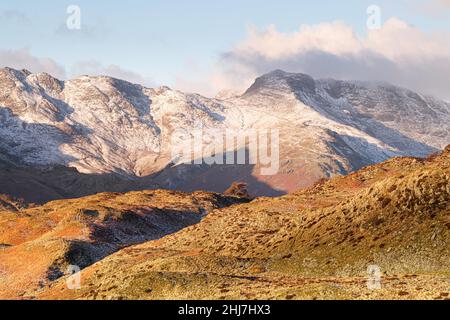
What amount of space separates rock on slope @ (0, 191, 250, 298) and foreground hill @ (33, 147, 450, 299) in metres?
8.54

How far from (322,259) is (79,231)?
6335cm

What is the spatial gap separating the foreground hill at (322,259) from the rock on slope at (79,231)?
8540mm

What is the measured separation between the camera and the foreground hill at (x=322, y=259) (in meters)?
53.9

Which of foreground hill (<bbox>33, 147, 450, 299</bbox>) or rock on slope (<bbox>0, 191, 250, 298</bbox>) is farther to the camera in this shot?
rock on slope (<bbox>0, 191, 250, 298</bbox>)

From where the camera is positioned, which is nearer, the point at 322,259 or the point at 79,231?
the point at 322,259

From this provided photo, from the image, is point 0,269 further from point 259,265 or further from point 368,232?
point 368,232

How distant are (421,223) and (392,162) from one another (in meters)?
72.9

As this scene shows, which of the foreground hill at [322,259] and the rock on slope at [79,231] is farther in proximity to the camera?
the rock on slope at [79,231]

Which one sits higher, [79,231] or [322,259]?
[79,231]

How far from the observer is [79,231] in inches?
4803

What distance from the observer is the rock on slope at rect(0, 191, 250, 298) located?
95.9 m

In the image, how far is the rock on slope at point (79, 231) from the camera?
9588 centimetres

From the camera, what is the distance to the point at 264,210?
116312 mm
